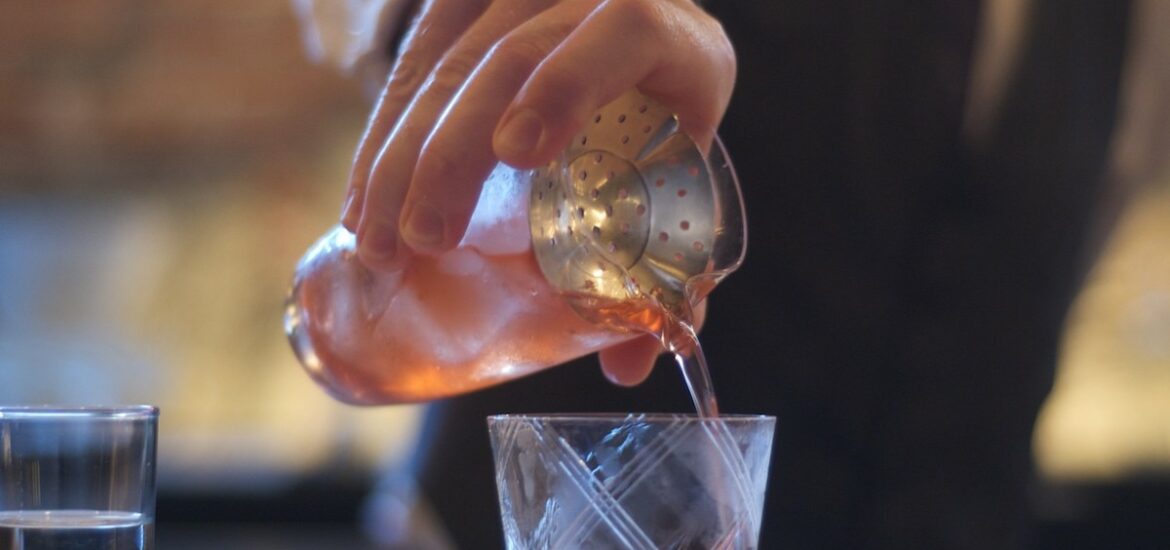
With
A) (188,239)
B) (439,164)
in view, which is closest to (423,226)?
(439,164)

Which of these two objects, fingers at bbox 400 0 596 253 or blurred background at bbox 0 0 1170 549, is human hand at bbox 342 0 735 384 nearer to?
fingers at bbox 400 0 596 253

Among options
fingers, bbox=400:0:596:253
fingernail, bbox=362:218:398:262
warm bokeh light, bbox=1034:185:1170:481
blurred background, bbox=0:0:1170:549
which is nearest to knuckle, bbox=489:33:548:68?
fingers, bbox=400:0:596:253

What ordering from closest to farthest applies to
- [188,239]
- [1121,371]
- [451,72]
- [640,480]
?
1. [640,480]
2. [451,72]
3. [1121,371]
4. [188,239]

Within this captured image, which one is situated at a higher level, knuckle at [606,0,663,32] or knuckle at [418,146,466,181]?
knuckle at [606,0,663,32]

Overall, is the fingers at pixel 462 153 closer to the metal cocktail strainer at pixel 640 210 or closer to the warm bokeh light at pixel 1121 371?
the metal cocktail strainer at pixel 640 210

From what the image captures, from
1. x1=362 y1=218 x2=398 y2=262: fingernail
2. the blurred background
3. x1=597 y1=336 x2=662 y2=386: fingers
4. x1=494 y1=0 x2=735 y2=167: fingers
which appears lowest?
the blurred background

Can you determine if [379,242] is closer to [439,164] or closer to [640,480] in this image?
[439,164]

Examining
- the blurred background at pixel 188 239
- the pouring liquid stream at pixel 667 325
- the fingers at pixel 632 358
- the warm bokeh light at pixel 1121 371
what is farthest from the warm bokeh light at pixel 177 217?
the pouring liquid stream at pixel 667 325

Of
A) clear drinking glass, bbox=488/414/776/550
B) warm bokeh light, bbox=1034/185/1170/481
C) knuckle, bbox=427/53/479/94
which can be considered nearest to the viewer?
clear drinking glass, bbox=488/414/776/550
